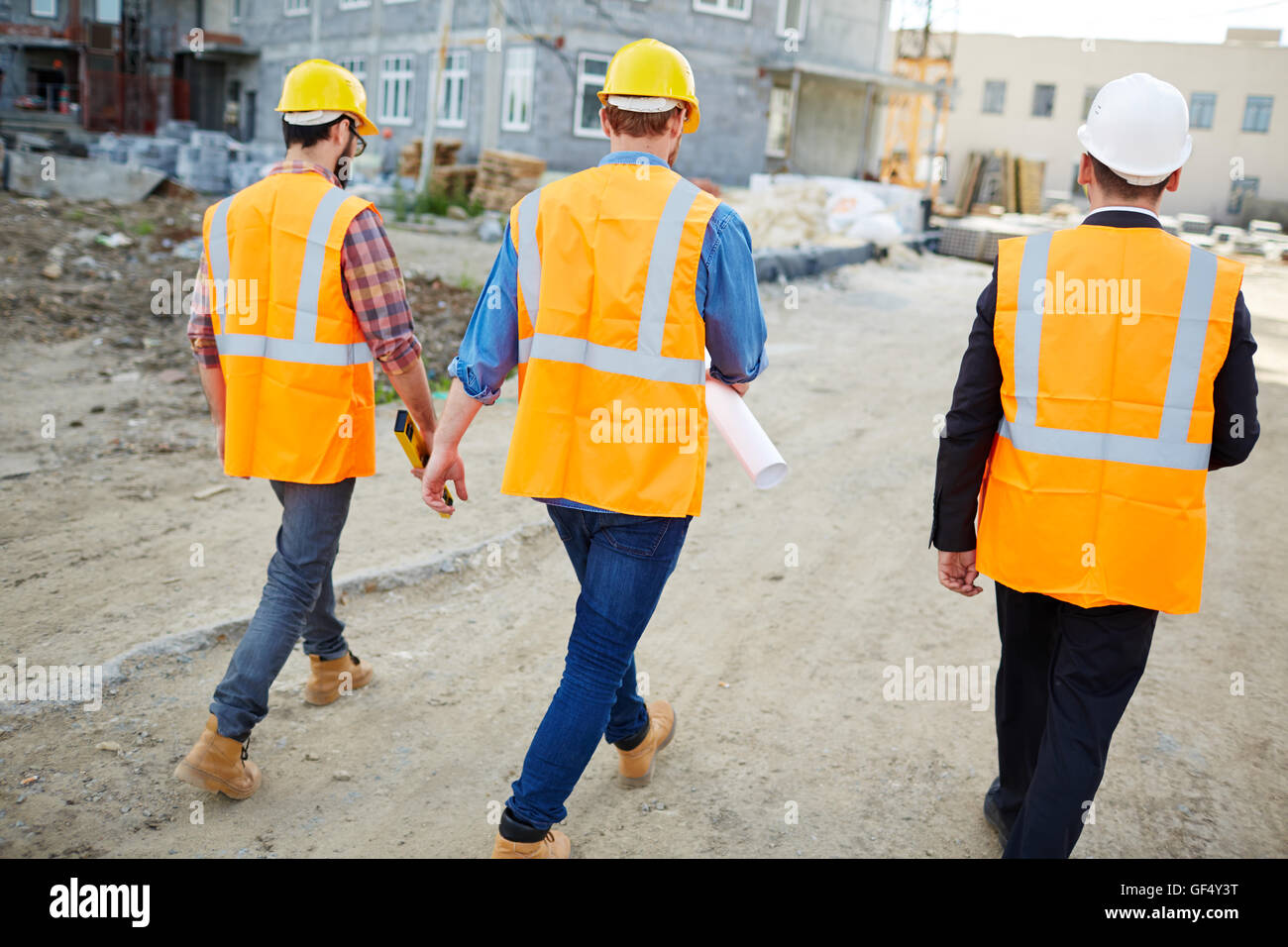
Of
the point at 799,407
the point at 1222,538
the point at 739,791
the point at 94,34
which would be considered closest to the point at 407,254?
the point at 799,407

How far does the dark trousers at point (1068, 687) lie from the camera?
253 centimetres

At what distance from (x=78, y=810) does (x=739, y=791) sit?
2054mm

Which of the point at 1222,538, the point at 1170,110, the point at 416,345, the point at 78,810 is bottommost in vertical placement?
the point at 78,810

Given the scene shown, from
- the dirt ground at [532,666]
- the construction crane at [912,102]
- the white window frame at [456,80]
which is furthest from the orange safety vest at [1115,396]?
the construction crane at [912,102]

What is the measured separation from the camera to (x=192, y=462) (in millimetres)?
6316

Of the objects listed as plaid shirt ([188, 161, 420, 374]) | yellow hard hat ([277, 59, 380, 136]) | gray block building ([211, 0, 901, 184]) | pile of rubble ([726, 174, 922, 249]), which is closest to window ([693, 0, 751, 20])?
gray block building ([211, 0, 901, 184])

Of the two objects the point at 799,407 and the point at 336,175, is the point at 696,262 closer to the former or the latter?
the point at 336,175

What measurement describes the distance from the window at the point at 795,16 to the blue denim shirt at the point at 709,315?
1035 inches

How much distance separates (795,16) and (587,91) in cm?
736

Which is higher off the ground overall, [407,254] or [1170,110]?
[1170,110]

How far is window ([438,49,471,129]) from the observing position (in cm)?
2430

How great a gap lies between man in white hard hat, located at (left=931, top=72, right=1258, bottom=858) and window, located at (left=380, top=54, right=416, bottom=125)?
1014 inches

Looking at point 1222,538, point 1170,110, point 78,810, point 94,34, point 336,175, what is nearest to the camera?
point 1170,110

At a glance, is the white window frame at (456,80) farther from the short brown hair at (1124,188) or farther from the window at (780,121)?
the short brown hair at (1124,188)
